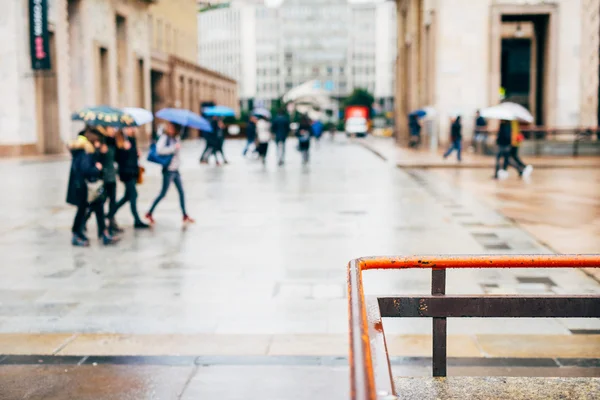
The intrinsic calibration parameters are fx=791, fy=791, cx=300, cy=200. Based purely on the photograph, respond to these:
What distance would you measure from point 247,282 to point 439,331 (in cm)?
421

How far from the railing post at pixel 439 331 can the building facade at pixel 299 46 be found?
508 feet

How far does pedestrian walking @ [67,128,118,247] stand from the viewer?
914cm

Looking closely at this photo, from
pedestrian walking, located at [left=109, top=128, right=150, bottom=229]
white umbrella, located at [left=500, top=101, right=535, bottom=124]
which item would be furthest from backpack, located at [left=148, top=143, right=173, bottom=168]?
white umbrella, located at [left=500, top=101, right=535, bottom=124]

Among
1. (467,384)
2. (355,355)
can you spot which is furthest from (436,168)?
(355,355)

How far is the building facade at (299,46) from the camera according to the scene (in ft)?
521

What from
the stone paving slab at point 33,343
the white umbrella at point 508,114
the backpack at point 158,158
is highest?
the white umbrella at point 508,114

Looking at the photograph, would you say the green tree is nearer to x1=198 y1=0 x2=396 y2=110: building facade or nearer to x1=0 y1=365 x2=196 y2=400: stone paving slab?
x1=198 y1=0 x2=396 y2=110: building facade

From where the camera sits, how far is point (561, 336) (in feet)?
18.1

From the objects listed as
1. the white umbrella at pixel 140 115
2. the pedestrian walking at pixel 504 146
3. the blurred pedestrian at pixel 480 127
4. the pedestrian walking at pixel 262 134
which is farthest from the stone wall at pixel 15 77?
the white umbrella at pixel 140 115

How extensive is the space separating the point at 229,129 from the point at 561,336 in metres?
63.3

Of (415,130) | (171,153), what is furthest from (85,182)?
(415,130)

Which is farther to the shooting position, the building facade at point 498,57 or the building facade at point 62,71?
the building facade at point 498,57

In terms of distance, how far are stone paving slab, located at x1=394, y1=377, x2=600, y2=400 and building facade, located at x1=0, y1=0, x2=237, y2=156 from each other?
3022 cm

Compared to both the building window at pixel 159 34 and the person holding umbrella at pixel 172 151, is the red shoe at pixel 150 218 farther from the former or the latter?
the building window at pixel 159 34
